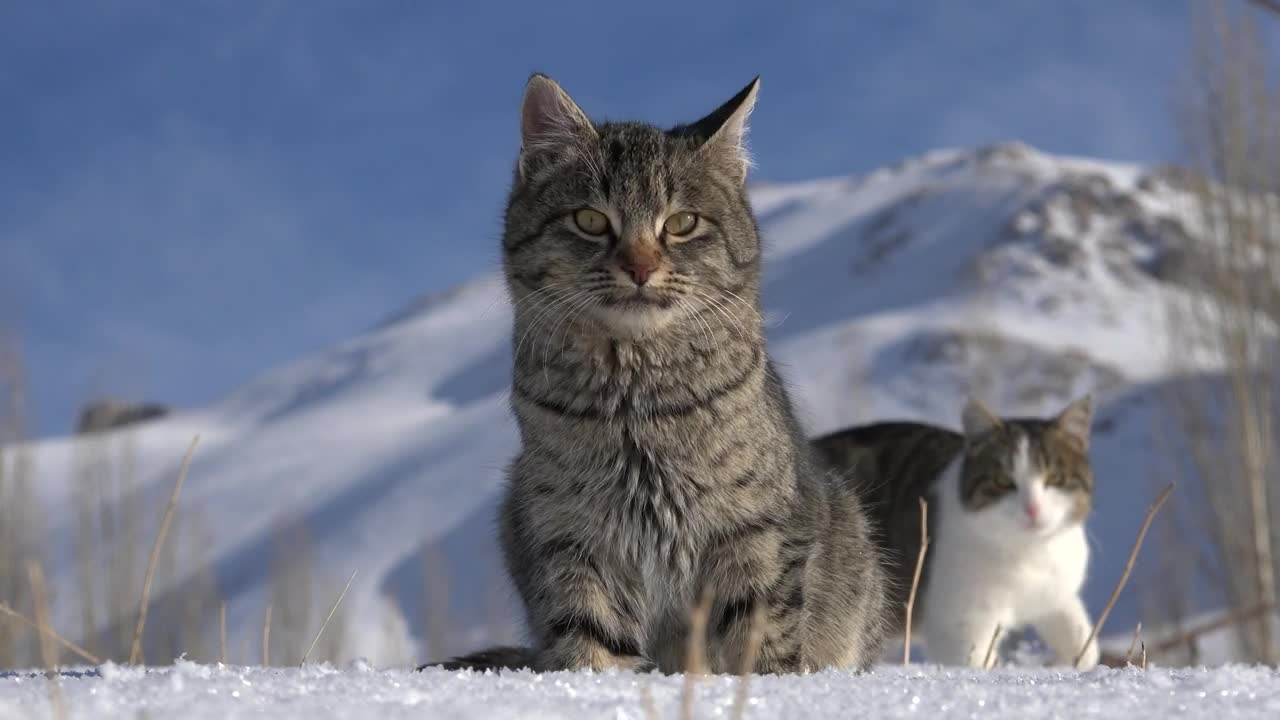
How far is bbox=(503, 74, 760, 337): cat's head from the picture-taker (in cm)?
247

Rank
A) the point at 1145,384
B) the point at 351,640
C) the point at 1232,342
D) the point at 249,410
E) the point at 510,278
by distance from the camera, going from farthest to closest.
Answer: the point at 249,410 < the point at 1145,384 < the point at 351,640 < the point at 1232,342 < the point at 510,278

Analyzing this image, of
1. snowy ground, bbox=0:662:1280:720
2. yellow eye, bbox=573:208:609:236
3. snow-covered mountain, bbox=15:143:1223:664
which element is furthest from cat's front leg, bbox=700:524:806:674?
snow-covered mountain, bbox=15:143:1223:664

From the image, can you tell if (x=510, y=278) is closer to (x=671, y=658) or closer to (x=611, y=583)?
(x=611, y=583)

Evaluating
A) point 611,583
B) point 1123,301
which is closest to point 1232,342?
point 611,583

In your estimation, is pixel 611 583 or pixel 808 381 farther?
pixel 808 381

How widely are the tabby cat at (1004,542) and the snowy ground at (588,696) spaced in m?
2.96

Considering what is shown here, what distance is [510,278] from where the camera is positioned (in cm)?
274

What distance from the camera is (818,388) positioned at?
84.2 feet

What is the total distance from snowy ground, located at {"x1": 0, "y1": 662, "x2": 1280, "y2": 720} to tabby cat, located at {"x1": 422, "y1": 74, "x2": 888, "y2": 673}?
631mm

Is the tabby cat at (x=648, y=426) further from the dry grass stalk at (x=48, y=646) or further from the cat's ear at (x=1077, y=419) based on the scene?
the cat's ear at (x=1077, y=419)

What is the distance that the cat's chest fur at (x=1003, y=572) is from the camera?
4.69 m

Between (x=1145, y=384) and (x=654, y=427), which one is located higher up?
(x=654, y=427)

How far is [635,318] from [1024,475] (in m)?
2.76

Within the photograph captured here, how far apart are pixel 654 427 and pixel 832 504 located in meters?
0.69
